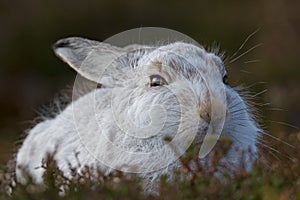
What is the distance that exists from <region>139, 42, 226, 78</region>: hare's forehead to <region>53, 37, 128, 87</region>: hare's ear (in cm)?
68

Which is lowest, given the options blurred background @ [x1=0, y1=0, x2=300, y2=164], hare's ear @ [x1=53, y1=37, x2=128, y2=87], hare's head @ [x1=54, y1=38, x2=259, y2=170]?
blurred background @ [x1=0, y1=0, x2=300, y2=164]

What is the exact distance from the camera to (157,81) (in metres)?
6.51

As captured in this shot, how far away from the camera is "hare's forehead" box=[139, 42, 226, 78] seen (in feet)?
21.0

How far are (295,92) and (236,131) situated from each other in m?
3.86

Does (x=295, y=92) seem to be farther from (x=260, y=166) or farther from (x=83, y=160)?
(x=260, y=166)

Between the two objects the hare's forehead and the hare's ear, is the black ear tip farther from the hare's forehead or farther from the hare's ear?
the hare's forehead

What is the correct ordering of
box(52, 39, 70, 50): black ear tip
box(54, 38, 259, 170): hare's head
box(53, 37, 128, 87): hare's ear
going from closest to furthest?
box(54, 38, 259, 170): hare's head
box(53, 37, 128, 87): hare's ear
box(52, 39, 70, 50): black ear tip

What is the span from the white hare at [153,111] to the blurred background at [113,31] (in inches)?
195

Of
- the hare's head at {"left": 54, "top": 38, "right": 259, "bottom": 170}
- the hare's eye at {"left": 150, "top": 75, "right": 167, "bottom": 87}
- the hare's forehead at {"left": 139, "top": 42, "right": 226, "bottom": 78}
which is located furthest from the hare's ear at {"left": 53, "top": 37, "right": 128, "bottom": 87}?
the hare's eye at {"left": 150, "top": 75, "right": 167, "bottom": 87}

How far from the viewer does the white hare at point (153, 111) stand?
20.1 ft

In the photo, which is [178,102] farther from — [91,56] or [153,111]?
[91,56]

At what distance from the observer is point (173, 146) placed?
5.93 meters

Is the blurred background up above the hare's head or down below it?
below

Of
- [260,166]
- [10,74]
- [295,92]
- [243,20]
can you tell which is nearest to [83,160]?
[260,166]
